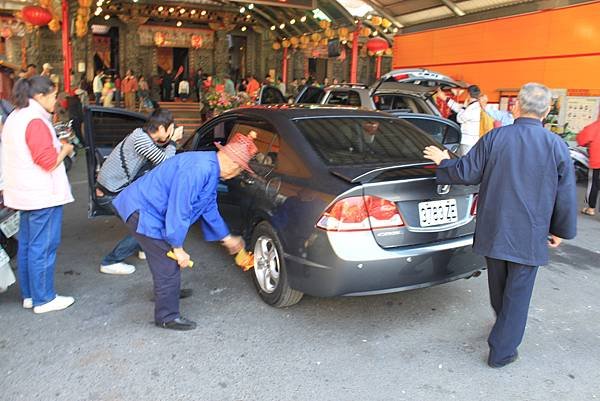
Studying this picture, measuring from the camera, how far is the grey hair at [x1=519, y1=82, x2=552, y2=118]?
2803mm

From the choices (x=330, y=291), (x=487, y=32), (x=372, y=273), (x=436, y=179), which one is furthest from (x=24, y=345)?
(x=487, y=32)

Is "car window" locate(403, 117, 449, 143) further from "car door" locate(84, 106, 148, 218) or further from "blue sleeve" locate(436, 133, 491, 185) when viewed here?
"blue sleeve" locate(436, 133, 491, 185)

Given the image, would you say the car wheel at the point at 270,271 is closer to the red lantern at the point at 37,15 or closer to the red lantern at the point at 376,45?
the red lantern at the point at 37,15

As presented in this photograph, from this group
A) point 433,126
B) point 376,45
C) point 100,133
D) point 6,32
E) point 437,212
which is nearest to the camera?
point 437,212

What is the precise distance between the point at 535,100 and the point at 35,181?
312cm

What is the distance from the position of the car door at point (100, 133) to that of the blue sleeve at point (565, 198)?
3622 millimetres

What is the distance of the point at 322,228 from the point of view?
3129mm

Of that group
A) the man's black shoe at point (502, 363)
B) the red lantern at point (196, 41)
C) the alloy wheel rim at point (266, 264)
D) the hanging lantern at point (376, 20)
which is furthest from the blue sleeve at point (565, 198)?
the red lantern at point (196, 41)

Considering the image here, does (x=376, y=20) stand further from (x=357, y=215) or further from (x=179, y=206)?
(x=179, y=206)

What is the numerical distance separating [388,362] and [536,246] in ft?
3.54

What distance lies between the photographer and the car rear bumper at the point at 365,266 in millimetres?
3080

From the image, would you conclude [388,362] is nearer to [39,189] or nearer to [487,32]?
[39,189]

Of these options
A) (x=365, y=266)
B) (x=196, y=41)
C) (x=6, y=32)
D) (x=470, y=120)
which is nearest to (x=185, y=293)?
(x=365, y=266)

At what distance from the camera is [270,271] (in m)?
3.78
